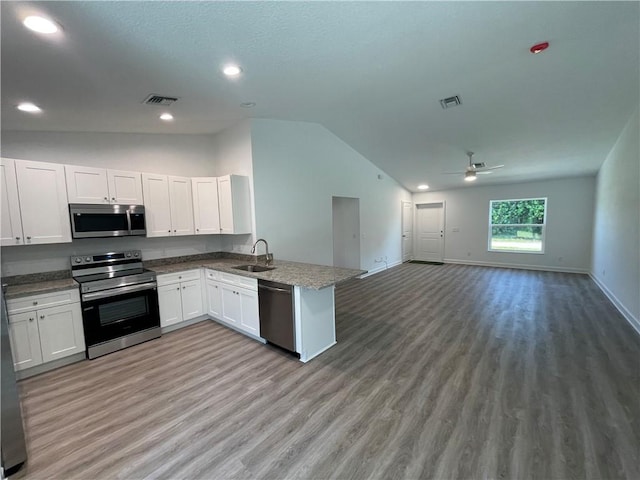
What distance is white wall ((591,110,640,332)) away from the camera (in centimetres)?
357

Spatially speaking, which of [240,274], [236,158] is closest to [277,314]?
[240,274]

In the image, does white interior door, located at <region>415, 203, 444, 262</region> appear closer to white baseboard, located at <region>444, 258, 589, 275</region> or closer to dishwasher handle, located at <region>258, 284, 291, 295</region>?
white baseboard, located at <region>444, 258, 589, 275</region>

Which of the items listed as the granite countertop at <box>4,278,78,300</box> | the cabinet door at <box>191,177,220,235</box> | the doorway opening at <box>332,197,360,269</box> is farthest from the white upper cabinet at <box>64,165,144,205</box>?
the doorway opening at <box>332,197,360,269</box>

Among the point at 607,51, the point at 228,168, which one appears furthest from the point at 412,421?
the point at 228,168

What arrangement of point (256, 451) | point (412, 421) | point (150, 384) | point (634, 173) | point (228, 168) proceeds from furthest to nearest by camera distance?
point (228, 168)
point (634, 173)
point (150, 384)
point (412, 421)
point (256, 451)

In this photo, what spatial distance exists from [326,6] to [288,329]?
284cm

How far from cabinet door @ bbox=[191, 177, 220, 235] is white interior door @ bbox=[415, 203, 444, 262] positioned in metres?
7.21

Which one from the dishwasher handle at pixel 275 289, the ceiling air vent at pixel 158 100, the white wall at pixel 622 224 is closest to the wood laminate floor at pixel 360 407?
the white wall at pixel 622 224

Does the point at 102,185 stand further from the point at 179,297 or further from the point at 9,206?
the point at 179,297

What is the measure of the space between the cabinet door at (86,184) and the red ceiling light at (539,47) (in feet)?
15.8

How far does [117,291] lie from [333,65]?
3457 millimetres

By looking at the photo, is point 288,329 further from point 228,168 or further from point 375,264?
point 375,264

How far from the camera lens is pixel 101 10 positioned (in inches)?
63.3

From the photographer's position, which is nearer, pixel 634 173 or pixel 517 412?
pixel 517 412
